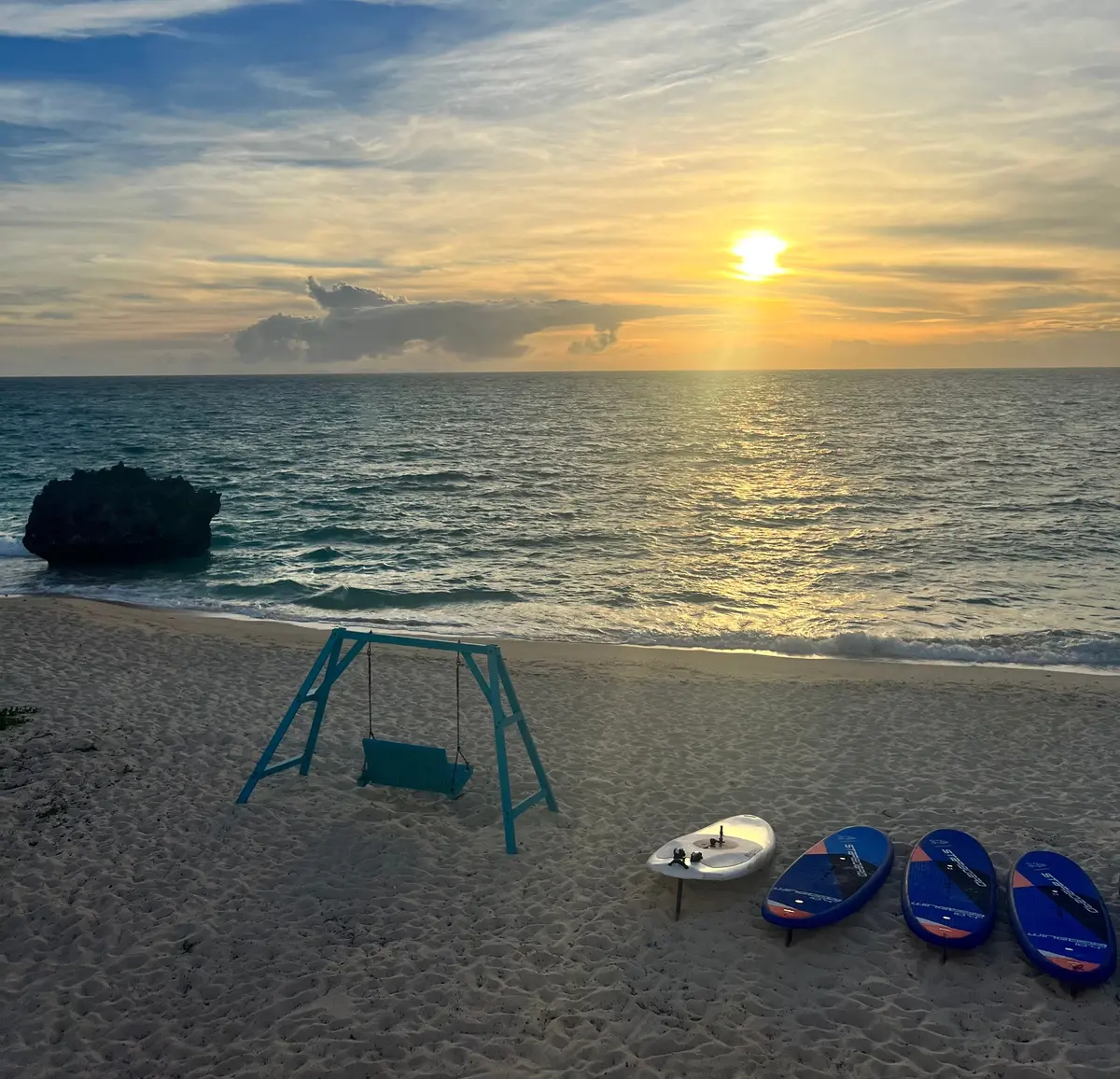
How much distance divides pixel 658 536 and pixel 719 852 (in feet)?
78.5

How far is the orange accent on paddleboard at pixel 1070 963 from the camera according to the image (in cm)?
740

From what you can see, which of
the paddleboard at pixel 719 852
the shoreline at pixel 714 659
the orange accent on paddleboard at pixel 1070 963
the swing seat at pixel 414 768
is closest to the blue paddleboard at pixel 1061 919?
the orange accent on paddleboard at pixel 1070 963

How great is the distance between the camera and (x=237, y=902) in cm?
865

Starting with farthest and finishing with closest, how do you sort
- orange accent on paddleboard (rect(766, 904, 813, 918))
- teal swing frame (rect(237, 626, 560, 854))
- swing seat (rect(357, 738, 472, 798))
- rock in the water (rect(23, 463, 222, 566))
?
rock in the water (rect(23, 463, 222, 566))
swing seat (rect(357, 738, 472, 798))
teal swing frame (rect(237, 626, 560, 854))
orange accent on paddleboard (rect(766, 904, 813, 918))

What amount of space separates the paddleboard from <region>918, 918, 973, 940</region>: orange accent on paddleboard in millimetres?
1618

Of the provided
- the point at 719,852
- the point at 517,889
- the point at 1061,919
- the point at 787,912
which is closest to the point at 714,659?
the point at 719,852

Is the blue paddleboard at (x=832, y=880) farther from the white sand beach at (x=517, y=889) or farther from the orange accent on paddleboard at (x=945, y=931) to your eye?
the orange accent on paddleboard at (x=945, y=931)

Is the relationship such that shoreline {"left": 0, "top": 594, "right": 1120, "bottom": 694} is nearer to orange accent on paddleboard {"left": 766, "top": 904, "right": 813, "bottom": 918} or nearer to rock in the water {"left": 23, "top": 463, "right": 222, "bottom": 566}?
rock in the water {"left": 23, "top": 463, "right": 222, "bottom": 566}

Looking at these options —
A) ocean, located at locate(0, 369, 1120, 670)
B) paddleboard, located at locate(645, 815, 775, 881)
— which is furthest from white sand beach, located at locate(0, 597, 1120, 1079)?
ocean, located at locate(0, 369, 1120, 670)

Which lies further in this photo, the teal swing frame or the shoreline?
the shoreline

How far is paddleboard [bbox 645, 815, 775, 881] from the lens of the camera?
341 inches

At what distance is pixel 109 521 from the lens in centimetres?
2611

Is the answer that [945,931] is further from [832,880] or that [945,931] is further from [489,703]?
[489,703]

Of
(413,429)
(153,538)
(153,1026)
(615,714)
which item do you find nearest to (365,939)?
(153,1026)
